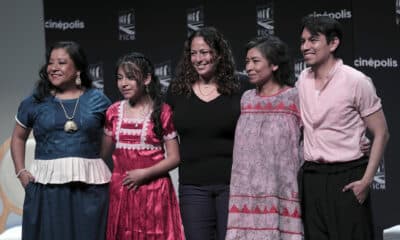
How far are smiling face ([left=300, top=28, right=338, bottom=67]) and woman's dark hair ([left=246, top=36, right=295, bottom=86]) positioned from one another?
137 millimetres

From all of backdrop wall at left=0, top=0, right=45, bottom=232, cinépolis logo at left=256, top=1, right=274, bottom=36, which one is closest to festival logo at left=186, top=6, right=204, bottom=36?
cinépolis logo at left=256, top=1, right=274, bottom=36

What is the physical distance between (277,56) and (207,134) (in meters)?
0.49

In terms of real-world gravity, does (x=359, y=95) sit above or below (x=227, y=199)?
above

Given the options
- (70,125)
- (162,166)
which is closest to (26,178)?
(70,125)

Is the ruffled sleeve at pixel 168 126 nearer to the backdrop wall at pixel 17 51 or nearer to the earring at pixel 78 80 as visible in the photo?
the earring at pixel 78 80

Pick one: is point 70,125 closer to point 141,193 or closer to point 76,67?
point 76,67

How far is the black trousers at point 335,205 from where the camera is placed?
3.33 meters

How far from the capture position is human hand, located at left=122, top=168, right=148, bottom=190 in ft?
12.2

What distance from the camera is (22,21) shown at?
22.1 ft

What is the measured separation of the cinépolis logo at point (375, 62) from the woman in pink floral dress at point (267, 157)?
2.75 metres

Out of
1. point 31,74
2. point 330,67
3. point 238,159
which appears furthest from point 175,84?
point 31,74

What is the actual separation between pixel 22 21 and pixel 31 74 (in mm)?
471

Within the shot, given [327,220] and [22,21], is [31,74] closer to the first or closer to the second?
[22,21]

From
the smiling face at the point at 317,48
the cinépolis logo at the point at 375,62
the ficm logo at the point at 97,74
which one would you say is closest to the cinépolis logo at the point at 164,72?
the ficm logo at the point at 97,74
